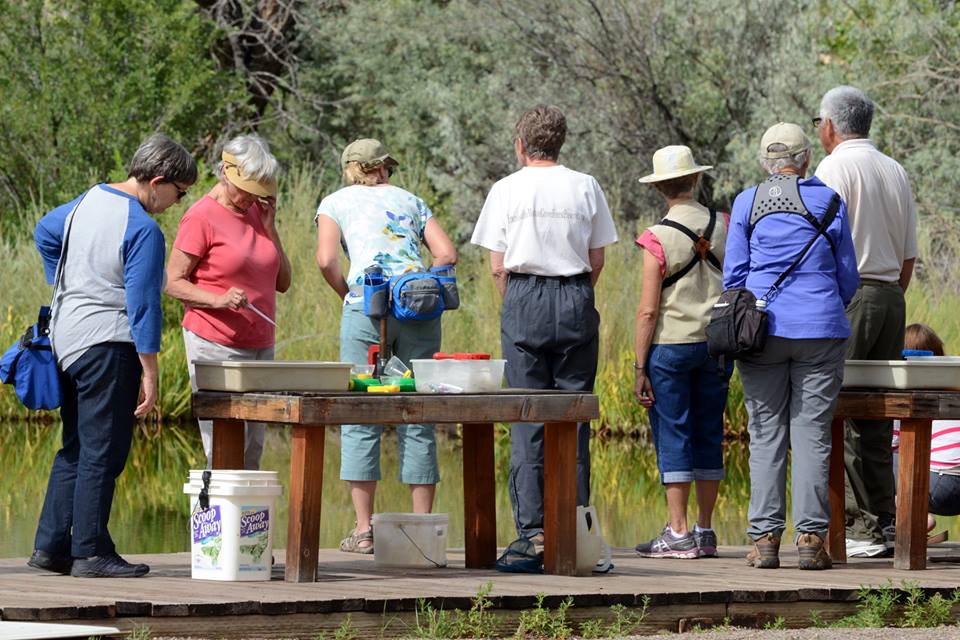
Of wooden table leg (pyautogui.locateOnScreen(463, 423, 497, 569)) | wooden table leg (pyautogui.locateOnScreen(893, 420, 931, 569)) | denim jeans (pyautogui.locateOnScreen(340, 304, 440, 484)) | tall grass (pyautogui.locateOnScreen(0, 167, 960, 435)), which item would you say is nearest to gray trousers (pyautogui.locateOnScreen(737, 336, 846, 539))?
wooden table leg (pyautogui.locateOnScreen(893, 420, 931, 569))

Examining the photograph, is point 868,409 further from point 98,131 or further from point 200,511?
point 98,131

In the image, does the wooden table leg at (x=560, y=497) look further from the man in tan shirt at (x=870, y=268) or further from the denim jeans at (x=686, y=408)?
the man in tan shirt at (x=870, y=268)

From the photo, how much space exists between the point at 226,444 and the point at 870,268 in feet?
8.63

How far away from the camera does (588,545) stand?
638 centimetres

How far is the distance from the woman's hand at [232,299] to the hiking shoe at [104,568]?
3.13ft

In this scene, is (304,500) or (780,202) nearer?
(304,500)

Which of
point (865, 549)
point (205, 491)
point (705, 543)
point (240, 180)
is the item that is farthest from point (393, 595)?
point (865, 549)

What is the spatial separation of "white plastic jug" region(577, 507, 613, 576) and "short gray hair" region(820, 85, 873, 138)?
1918 mm

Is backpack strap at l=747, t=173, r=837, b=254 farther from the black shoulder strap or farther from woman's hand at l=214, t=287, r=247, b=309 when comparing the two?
woman's hand at l=214, t=287, r=247, b=309

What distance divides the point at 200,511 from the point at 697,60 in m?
15.1

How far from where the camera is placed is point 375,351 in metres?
6.63

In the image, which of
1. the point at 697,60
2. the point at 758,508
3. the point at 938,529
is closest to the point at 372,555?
the point at 758,508

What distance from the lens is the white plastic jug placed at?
6.38 meters

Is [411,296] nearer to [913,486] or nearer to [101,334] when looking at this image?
[101,334]
